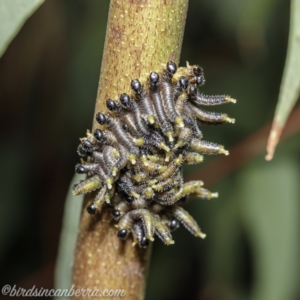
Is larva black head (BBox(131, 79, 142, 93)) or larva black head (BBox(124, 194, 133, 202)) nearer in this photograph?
larva black head (BBox(131, 79, 142, 93))

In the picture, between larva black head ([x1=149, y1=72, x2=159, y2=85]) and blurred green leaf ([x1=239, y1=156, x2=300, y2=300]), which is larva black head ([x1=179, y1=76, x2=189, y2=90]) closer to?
larva black head ([x1=149, y1=72, x2=159, y2=85])

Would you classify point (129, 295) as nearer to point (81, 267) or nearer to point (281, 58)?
point (81, 267)

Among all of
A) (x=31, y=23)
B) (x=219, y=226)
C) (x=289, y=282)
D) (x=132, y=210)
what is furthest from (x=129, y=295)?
(x=31, y=23)

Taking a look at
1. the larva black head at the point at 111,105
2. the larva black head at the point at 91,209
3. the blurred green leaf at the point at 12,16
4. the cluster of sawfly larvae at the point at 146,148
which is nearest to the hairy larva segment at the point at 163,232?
the cluster of sawfly larvae at the point at 146,148

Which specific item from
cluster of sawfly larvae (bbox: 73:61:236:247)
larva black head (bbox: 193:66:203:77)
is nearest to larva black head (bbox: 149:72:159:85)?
cluster of sawfly larvae (bbox: 73:61:236:247)

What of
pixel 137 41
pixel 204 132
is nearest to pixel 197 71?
pixel 137 41

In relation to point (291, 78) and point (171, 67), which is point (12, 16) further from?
point (291, 78)
